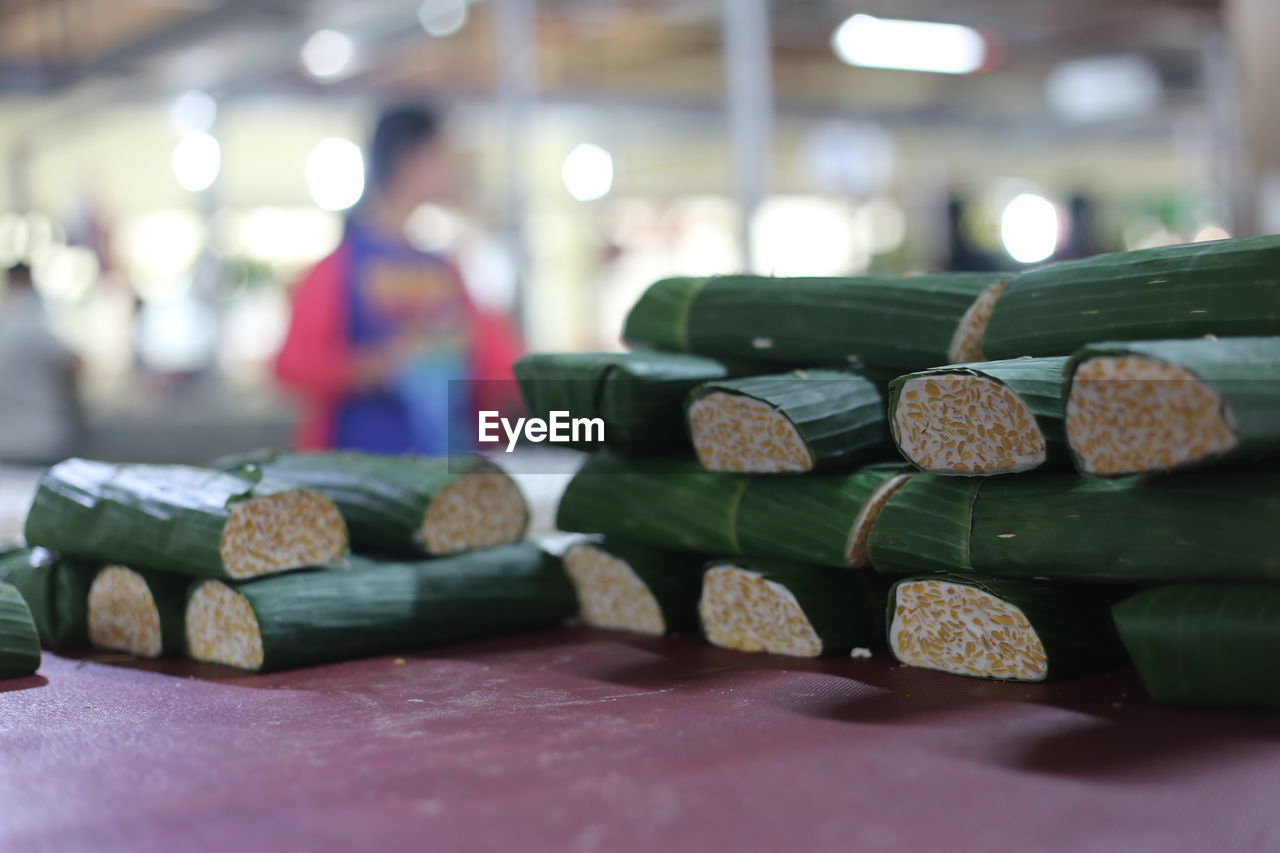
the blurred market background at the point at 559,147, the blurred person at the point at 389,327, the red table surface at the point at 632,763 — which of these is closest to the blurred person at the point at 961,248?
the blurred market background at the point at 559,147

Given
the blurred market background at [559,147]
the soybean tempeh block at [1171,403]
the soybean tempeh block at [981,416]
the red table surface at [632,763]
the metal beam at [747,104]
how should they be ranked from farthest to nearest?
the blurred market background at [559,147]
the metal beam at [747,104]
the soybean tempeh block at [981,416]
the soybean tempeh block at [1171,403]
the red table surface at [632,763]

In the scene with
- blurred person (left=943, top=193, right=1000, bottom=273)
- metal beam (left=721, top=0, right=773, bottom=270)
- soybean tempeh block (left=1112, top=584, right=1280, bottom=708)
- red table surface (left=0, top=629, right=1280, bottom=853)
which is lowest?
red table surface (left=0, top=629, right=1280, bottom=853)

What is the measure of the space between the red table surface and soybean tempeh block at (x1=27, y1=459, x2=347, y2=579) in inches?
6.2

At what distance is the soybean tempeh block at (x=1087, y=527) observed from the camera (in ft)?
4.46

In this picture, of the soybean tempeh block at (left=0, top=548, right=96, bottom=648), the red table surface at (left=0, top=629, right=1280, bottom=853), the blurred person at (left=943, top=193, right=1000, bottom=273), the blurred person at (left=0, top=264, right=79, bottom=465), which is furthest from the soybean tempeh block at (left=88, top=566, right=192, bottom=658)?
the blurred person at (left=943, top=193, right=1000, bottom=273)

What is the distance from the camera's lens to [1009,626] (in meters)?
1.56

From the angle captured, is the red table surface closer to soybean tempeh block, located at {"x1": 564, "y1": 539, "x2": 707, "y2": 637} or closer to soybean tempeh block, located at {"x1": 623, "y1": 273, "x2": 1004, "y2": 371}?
soybean tempeh block, located at {"x1": 564, "y1": 539, "x2": 707, "y2": 637}

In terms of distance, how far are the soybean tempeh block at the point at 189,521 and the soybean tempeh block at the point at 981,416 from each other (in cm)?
77

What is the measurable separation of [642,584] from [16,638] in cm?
79

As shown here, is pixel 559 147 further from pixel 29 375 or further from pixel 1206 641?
pixel 1206 641

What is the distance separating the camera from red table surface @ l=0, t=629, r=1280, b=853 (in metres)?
1.08

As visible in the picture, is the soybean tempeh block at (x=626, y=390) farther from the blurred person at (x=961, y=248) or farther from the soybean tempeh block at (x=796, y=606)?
the blurred person at (x=961, y=248)

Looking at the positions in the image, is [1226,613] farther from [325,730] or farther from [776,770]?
[325,730]

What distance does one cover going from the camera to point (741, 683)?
1613 mm
